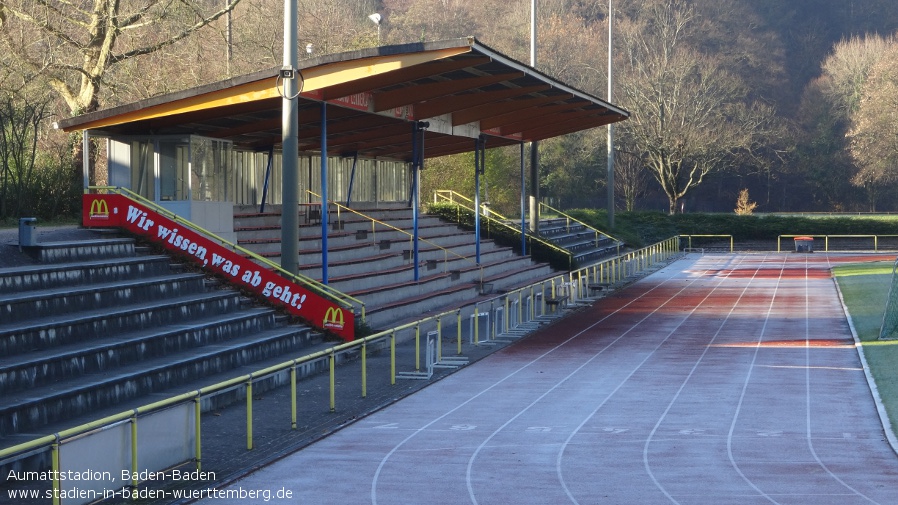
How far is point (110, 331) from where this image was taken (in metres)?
16.4

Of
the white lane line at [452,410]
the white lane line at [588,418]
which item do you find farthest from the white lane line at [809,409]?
the white lane line at [452,410]

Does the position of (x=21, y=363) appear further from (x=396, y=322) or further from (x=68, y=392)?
(x=396, y=322)

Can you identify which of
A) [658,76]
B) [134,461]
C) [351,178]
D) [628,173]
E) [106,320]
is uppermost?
[658,76]

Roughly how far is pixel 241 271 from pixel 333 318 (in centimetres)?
211

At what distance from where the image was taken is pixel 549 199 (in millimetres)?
75250

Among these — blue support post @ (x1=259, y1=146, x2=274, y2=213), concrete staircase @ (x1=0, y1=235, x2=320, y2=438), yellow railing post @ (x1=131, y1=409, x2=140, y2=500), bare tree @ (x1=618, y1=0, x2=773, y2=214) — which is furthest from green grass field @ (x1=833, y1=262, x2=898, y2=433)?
bare tree @ (x1=618, y1=0, x2=773, y2=214)

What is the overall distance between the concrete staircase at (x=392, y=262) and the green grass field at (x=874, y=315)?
10511mm

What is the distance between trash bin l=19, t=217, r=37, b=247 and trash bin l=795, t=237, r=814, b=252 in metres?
52.6

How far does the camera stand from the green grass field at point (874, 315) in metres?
17.5

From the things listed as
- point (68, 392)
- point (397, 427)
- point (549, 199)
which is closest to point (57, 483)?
point (68, 392)

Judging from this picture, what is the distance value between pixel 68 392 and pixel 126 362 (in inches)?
96.7

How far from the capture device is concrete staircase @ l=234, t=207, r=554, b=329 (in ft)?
85.6

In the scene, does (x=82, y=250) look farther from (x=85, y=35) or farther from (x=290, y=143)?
(x=85, y=35)

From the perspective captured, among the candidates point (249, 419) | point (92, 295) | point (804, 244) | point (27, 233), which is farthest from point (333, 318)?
point (804, 244)
